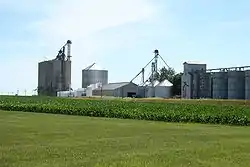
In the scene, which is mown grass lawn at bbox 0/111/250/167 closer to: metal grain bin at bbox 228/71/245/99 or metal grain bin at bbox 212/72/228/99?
metal grain bin at bbox 228/71/245/99

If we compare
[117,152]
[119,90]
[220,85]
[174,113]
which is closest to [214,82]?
[220,85]

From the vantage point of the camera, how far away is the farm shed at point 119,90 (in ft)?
414

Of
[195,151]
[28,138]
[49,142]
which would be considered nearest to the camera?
[195,151]

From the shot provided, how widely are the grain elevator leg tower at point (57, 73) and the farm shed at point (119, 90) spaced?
10.1m

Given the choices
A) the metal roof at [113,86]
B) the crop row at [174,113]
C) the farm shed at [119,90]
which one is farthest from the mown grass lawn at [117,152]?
the metal roof at [113,86]

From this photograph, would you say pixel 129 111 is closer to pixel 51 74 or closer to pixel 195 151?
pixel 195 151

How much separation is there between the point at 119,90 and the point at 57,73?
1965 centimetres

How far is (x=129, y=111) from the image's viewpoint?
145 ft

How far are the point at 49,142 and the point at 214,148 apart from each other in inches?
254

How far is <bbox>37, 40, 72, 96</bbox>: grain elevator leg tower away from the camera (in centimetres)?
13225

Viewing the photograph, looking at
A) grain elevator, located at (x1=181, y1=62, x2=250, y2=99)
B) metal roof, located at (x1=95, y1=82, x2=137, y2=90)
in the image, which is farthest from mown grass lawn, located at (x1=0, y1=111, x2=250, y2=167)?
metal roof, located at (x1=95, y1=82, x2=137, y2=90)

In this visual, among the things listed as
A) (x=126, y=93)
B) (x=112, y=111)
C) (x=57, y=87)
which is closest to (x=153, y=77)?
(x=126, y=93)

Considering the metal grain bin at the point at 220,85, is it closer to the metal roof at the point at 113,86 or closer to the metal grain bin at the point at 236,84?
the metal grain bin at the point at 236,84

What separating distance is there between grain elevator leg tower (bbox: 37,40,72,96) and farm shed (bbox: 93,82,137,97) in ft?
33.0
